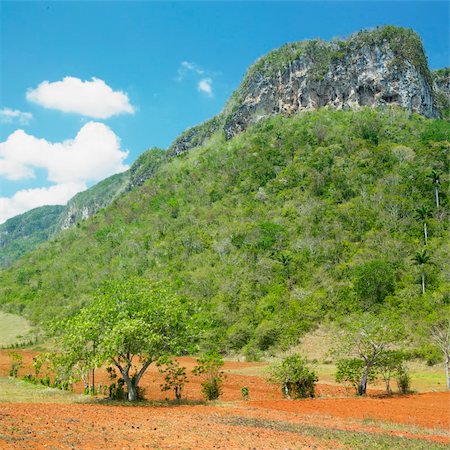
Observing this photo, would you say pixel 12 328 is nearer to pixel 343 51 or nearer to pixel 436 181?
pixel 436 181

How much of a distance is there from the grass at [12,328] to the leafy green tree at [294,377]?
69.9 m

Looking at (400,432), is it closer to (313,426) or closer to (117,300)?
(313,426)

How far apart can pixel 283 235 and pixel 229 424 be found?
65.8 meters

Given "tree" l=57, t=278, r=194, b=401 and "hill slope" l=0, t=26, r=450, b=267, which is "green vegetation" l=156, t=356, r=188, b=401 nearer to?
"tree" l=57, t=278, r=194, b=401

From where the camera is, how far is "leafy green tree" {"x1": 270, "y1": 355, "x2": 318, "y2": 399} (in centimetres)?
2623

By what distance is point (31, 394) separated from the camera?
25.3 meters

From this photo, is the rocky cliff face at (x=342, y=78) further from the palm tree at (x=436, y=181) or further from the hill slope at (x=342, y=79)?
the palm tree at (x=436, y=181)

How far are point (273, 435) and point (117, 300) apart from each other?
11370 millimetres

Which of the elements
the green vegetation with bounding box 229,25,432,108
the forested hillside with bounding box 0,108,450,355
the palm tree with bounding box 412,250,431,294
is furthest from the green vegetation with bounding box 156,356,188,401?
the green vegetation with bounding box 229,25,432,108

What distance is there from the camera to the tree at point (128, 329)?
20.5 m

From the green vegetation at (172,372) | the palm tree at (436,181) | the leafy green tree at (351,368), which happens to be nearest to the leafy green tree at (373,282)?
the palm tree at (436,181)

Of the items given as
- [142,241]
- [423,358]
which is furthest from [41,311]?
[423,358]

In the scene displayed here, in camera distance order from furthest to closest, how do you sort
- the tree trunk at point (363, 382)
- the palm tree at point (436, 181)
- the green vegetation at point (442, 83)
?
the green vegetation at point (442, 83) < the palm tree at point (436, 181) < the tree trunk at point (363, 382)

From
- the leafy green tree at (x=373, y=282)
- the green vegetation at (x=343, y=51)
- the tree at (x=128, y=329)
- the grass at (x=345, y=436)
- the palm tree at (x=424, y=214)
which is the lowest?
the grass at (x=345, y=436)
